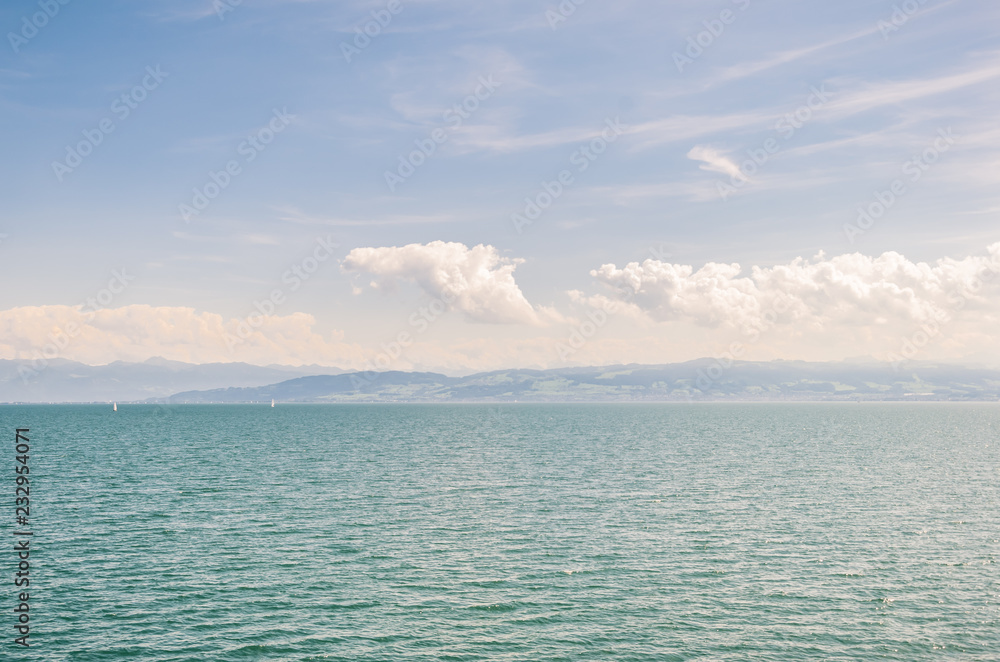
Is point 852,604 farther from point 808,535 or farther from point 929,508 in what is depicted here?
point 929,508

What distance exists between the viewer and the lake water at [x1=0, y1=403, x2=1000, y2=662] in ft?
129

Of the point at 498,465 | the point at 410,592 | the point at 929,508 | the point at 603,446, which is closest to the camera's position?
the point at 410,592

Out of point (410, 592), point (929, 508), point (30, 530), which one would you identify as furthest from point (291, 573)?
point (929, 508)

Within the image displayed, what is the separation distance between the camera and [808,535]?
63875mm

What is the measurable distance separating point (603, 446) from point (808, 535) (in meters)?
98.3

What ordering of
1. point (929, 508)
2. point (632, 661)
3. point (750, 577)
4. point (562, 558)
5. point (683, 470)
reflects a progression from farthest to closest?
1. point (683, 470)
2. point (929, 508)
3. point (562, 558)
4. point (750, 577)
5. point (632, 661)

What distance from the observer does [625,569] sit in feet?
175

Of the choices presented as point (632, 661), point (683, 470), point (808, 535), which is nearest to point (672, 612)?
point (632, 661)

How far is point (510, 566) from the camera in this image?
2120 inches

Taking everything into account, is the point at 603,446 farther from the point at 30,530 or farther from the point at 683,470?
the point at 30,530

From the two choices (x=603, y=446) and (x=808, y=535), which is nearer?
(x=808, y=535)

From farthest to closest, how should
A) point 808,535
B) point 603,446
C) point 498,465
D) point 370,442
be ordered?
point 370,442 < point 603,446 < point 498,465 < point 808,535

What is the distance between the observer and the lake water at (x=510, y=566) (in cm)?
3944

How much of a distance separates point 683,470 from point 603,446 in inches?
1975
